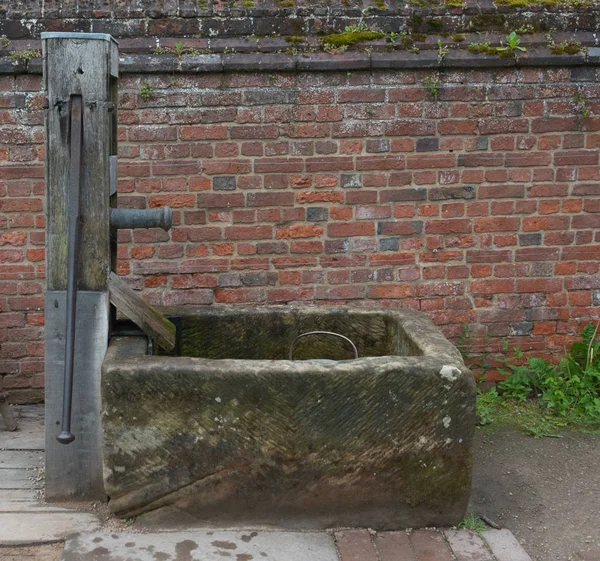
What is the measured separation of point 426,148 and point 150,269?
1768 millimetres

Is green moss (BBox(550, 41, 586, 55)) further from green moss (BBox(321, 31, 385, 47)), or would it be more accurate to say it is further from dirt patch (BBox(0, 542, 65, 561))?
dirt patch (BBox(0, 542, 65, 561))

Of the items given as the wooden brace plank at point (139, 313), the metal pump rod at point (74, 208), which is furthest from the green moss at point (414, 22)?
the wooden brace plank at point (139, 313)

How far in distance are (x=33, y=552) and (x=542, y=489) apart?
2.35 m

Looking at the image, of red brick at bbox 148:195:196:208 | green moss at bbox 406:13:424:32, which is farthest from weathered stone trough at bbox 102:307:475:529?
green moss at bbox 406:13:424:32

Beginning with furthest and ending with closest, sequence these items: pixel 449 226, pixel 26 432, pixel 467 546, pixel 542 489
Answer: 1. pixel 449 226
2. pixel 26 432
3. pixel 542 489
4. pixel 467 546

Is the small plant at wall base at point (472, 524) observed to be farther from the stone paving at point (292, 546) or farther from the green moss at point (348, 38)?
the green moss at point (348, 38)

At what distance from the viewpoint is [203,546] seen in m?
3.16

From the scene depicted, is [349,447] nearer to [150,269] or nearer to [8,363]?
[150,269]

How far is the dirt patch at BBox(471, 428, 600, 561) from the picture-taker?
11.4 feet

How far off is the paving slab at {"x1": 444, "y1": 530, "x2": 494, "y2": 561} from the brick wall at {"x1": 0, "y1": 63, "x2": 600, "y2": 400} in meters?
1.84

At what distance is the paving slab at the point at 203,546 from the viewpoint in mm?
3090

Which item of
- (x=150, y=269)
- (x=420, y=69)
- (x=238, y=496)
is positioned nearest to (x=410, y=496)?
(x=238, y=496)

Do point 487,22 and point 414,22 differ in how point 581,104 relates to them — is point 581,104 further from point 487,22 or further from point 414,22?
point 414,22

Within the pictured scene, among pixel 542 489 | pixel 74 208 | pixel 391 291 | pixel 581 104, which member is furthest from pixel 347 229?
pixel 74 208
